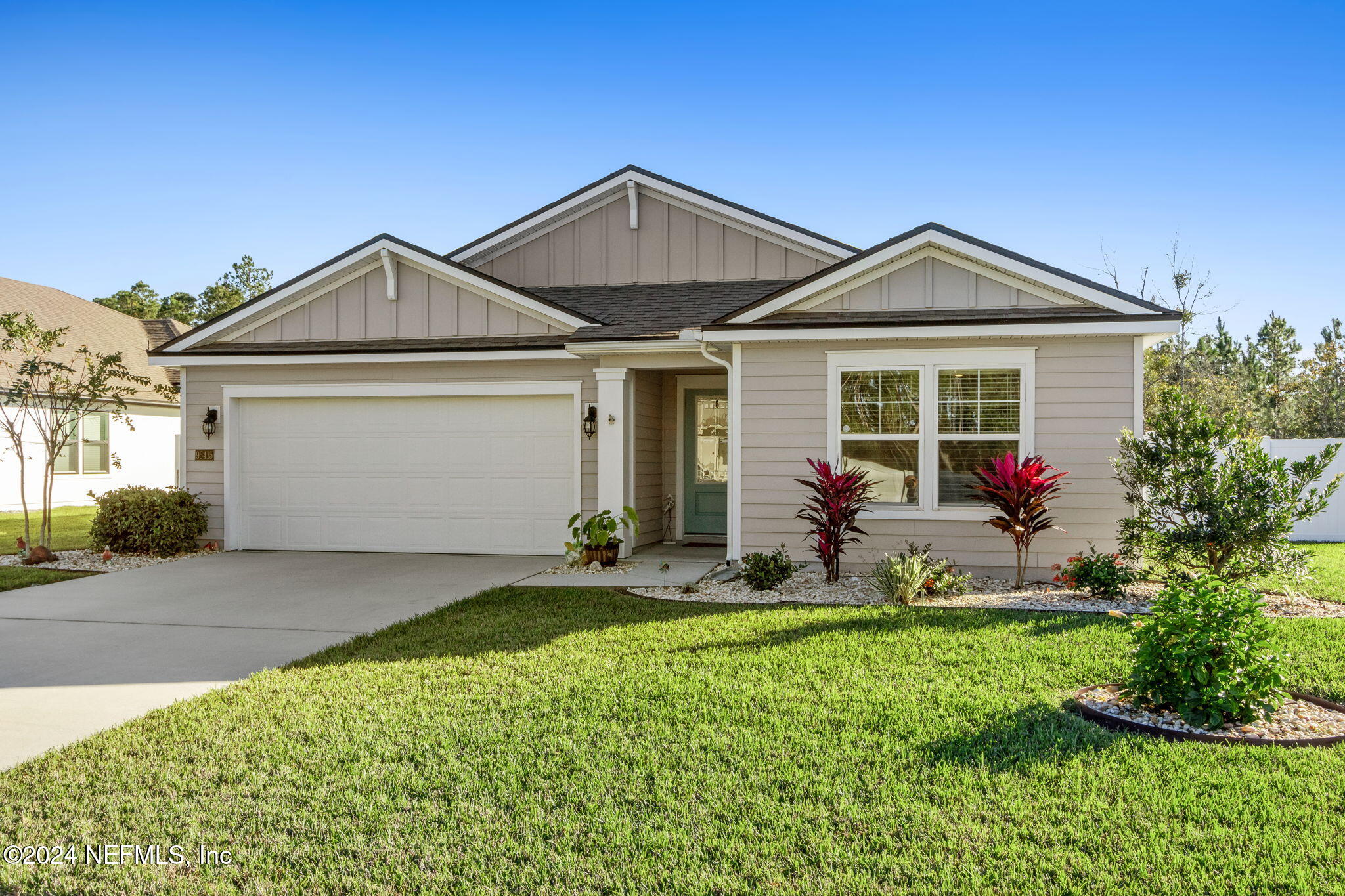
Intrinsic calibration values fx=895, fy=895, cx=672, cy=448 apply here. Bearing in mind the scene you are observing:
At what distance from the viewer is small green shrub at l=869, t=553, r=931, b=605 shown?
27.0 feet

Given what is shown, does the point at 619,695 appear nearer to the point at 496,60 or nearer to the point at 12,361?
the point at 496,60

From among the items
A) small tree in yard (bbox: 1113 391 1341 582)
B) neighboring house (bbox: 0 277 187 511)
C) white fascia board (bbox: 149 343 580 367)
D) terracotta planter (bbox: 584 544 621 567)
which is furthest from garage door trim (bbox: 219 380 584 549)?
neighboring house (bbox: 0 277 187 511)

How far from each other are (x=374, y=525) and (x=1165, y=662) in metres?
10.1

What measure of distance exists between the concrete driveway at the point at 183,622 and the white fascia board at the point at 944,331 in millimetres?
3743

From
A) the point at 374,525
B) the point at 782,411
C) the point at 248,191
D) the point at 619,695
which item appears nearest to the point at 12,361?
the point at 248,191

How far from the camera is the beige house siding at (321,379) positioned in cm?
1175

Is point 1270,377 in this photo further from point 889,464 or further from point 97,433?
point 97,433

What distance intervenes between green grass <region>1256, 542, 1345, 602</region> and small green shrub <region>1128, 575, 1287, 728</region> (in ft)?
14.0

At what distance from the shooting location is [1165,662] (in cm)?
473

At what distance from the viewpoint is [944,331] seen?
9.35 m

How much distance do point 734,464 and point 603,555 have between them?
1.96 meters

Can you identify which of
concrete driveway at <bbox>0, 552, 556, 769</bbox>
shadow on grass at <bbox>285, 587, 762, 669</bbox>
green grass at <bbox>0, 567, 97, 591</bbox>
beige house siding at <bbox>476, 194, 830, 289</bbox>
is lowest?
green grass at <bbox>0, 567, 97, 591</bbox>

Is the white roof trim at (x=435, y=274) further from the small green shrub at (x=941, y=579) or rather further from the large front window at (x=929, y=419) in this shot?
the small green shrub at (x=941, y=579)

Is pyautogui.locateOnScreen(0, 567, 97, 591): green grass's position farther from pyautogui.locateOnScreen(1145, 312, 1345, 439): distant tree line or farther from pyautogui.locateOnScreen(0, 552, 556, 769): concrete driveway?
pyautogui.locateOnScreen(1145, 312, 1345, 439): distant tree line
